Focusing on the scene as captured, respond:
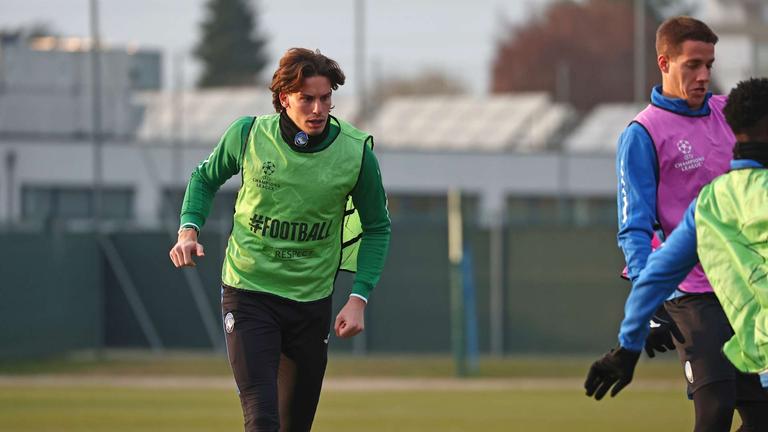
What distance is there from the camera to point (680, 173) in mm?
7402

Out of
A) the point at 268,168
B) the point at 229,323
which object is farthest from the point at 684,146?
the point at 229,323

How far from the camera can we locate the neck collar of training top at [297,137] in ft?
25.5

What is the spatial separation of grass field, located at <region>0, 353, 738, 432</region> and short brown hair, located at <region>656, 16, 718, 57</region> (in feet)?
24.7

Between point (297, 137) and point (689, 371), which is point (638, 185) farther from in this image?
point (297, 137)

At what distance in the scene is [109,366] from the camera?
83.1 feet

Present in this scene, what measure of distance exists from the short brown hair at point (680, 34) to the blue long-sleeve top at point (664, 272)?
50.6 inches

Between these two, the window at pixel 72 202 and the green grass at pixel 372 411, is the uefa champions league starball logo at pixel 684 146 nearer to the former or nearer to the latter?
the green grass at pixel 372 411

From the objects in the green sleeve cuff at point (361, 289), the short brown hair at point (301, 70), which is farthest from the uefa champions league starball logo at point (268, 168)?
the green sleeve cuff at point (361, 289)

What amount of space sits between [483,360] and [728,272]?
20.2m

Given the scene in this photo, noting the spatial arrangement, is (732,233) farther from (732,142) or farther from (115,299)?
(115,299)

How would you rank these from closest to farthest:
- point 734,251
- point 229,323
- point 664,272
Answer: point 734,251, point 664,272, point 229,323

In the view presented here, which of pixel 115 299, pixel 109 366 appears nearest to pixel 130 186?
pixel 115 299

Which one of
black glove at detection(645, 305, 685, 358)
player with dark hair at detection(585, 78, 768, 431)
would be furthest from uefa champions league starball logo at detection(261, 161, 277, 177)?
player with dark hair at detection(585, 78, 768, 431)

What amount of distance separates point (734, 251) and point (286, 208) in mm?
2493
